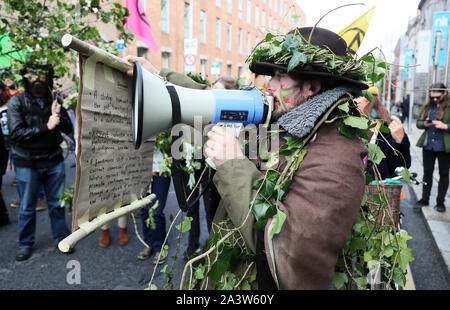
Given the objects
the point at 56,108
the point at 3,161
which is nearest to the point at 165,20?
the point at 3,161

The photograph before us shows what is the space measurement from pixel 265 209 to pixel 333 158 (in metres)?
0.27

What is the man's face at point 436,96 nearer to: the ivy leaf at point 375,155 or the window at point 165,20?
the ivy leaf at point 375,155

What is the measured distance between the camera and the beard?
355 cm

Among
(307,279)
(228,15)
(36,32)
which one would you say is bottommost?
(307,279)

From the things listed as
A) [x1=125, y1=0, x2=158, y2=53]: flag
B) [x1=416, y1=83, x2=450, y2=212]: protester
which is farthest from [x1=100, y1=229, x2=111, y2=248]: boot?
[x1=416, y1=83, x2=450, y2=212]: protester

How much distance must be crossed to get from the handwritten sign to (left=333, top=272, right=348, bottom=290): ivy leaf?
33.6 inches

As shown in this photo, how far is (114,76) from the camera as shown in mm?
1169

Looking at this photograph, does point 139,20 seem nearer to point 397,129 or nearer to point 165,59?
point 397,129

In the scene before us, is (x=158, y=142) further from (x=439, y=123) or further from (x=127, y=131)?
(x=439, y=123)

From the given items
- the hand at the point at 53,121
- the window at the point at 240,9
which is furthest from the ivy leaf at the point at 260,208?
the window at the point at 240,9

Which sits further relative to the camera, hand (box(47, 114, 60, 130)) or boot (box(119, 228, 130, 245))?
boot (box(119, 228, 130, 245))

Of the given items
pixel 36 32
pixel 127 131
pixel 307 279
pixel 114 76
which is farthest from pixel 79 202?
pixel 36 32

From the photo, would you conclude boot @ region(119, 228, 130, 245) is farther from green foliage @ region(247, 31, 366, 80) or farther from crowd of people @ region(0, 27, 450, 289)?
green foliage @ region(247, 31, 366, 80)

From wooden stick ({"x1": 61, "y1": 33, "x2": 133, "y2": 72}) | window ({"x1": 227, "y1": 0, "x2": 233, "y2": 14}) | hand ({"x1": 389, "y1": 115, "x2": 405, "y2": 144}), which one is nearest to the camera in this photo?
wooden stick ({"x1": 61, "y1": 33, "x2": 133, "y2": 72})
